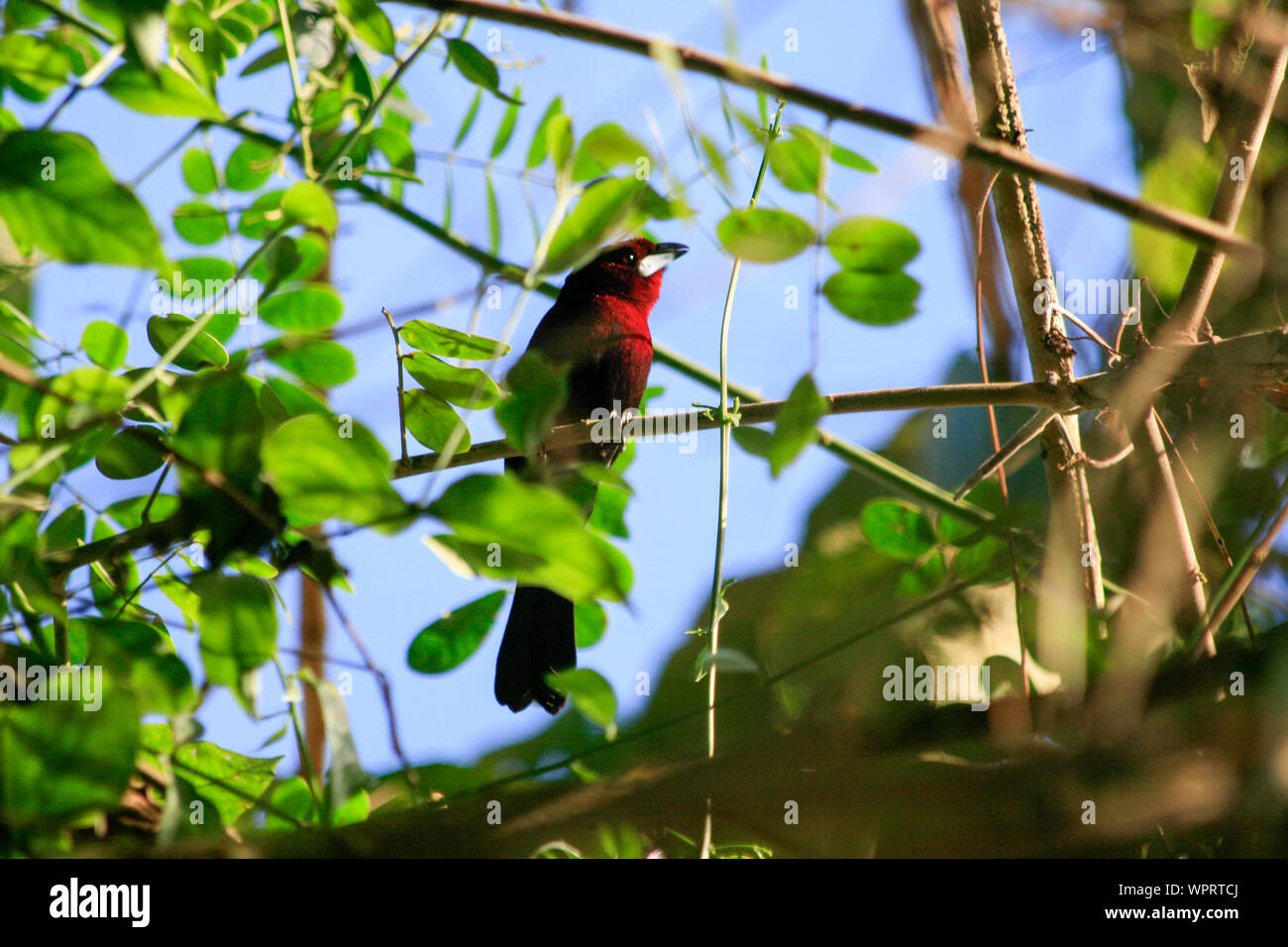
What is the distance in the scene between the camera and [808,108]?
0.65m

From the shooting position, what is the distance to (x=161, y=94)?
0.62 meters

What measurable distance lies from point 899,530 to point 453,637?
494 mm

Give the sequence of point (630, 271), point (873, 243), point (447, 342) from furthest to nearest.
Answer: point (630, 271) < point (447, 342) < point (873, 243)

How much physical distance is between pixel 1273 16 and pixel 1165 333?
346mm

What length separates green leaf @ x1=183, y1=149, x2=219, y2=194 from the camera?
1.19 metres

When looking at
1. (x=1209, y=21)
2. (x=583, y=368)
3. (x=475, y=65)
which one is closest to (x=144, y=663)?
(x=475, y=65)

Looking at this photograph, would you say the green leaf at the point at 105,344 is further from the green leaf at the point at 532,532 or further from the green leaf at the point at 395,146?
the green leaf at the point at 532,532

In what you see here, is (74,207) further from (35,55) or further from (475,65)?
(475,65)

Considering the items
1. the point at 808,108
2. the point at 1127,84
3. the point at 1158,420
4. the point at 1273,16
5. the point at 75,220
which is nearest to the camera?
the point at 75,220

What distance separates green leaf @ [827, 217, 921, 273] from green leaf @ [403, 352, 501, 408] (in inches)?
13.3

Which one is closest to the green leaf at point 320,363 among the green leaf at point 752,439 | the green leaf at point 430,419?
the green leaf at point 430,419

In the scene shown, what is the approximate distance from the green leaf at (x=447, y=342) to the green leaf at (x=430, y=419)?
49 mm
